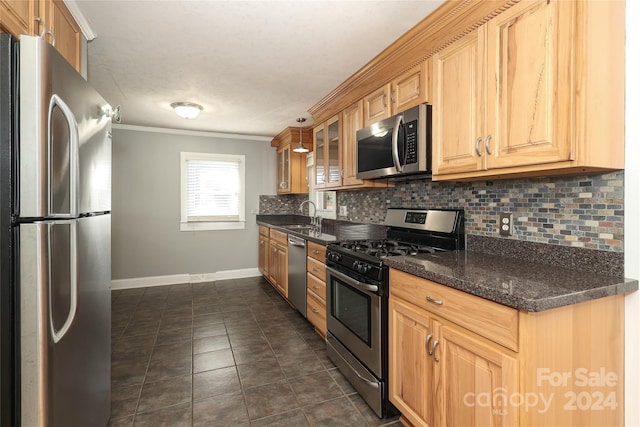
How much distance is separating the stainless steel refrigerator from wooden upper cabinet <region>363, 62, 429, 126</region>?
1.79 meters

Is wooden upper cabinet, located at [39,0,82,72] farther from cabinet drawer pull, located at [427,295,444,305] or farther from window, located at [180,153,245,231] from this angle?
window, located at [180,153,245,231]

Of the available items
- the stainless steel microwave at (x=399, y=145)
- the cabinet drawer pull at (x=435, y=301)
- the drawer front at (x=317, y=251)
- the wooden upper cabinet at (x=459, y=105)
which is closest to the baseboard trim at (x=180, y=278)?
the drawer front at (x=317, y=251)

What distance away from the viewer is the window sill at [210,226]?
482cm

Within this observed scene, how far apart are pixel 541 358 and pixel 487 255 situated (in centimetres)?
84

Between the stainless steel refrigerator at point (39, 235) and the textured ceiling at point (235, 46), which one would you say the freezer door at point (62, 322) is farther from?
the textured ceiling at point (235, 46)

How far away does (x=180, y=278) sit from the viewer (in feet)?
15.7

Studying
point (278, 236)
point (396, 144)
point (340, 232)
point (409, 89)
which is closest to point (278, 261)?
point (278, 236)

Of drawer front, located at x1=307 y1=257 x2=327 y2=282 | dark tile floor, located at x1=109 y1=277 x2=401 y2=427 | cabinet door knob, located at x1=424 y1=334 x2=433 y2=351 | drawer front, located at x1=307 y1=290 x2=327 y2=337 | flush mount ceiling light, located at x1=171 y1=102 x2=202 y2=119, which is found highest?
flush mount ceiling light, located at x1=171 y1=102 x2=202 y2=119

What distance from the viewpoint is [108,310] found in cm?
172

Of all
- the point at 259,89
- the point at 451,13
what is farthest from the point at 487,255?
the point at 259,89

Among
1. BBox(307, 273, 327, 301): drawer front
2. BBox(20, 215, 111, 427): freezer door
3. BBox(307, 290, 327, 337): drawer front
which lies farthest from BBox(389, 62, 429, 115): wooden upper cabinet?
BBox(20, 215, 111, 427): freezer door

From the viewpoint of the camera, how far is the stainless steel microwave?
1931 millimetres

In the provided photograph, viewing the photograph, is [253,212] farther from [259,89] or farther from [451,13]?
[451,13]

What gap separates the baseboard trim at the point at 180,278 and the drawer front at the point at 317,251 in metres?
2.49
